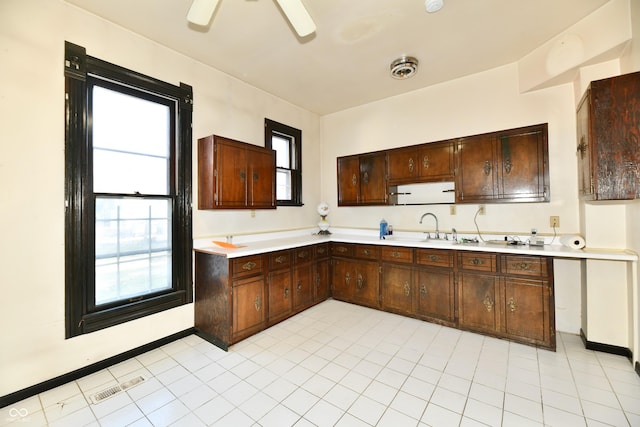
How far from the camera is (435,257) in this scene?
3105 mm

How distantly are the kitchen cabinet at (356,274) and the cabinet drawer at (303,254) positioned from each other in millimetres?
488

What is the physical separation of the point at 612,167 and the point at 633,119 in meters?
0.37

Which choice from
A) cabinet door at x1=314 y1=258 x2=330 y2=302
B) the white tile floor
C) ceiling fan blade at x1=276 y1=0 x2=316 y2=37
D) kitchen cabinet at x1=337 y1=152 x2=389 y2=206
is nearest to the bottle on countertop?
kitchen cabinet at x1=337 y1=152 x2=389 y2=206

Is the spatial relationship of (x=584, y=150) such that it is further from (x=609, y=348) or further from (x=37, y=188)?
(x=37, y=188)

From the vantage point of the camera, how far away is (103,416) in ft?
5.91

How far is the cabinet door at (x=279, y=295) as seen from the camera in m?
3.12

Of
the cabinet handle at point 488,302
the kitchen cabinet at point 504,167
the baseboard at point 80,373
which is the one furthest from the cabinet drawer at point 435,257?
the baseboard at point 80,373

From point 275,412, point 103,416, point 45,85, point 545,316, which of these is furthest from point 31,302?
point 545,316

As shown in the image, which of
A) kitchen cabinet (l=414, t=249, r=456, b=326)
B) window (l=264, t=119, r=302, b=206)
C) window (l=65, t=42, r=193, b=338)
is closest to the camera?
window (l=65, t=42, r=193, b=338)

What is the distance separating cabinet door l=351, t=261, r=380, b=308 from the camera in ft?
11.8

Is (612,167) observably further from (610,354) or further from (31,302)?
(31,302)

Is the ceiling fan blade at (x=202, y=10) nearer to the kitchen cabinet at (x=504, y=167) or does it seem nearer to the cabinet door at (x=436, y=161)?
the cabinet door at (x=436, y=161)

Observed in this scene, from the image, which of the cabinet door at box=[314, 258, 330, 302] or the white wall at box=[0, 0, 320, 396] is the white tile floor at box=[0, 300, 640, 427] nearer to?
the white wall at box=[0, 0, 320, 396]

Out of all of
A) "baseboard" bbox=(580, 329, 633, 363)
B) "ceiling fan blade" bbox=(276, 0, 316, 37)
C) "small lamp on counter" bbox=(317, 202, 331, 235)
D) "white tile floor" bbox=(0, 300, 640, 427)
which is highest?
"ceiling fan blade" bbox=(276, 0, 316, 37)
